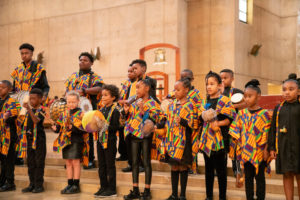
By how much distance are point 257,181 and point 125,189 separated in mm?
1991

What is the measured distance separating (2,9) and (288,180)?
1545 cm

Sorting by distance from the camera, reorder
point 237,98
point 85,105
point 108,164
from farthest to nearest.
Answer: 1. point 85,105
2. point 108,164
3. point 237,98

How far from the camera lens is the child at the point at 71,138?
5152 mm

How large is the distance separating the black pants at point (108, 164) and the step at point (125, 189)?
256 mm

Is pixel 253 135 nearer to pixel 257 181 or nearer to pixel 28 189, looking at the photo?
pixel 257 181

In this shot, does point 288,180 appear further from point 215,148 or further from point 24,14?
point 24,14

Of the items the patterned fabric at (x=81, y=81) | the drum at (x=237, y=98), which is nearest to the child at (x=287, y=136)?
the drum at (x=237, y=98)

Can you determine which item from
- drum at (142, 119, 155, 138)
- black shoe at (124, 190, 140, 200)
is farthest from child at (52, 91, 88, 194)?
drum at (142, 119, 155, 138)

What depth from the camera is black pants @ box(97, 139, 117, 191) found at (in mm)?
4895

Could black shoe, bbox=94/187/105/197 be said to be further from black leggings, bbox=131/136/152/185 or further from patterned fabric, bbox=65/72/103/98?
patterned fabric, bbox=65/72/103/98

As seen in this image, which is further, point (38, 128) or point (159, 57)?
point (159, 57)

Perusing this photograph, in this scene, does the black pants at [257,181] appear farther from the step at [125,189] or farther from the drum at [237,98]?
the drum at [237,98]

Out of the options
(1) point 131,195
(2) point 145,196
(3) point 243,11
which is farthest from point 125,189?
(3) point 243,11

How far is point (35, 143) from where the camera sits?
17.5ft
